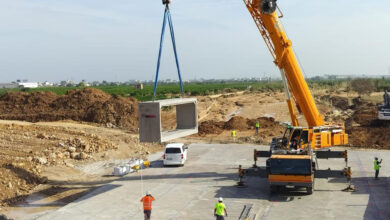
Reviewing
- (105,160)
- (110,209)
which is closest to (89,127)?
(105,160)

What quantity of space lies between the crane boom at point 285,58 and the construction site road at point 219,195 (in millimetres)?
3869

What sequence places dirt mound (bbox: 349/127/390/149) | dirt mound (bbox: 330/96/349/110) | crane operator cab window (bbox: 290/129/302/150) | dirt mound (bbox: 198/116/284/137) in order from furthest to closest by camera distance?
dirt mound (bbox: 330/96/349/110), dirt mound (bbox: 198/116/284/137), dirt mound (bbox: 349/127/390/149), crane operator cab window (bbox: 290/129/302/150)

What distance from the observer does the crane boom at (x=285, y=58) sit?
1825 cm

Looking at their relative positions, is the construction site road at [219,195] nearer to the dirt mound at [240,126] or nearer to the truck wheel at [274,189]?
the truck wheel at [274,189]

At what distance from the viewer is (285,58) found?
1848 cm

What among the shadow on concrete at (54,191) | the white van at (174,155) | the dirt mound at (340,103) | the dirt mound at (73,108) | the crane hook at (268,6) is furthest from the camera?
the dirt mound at (340,103)

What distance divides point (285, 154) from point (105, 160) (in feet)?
43.9

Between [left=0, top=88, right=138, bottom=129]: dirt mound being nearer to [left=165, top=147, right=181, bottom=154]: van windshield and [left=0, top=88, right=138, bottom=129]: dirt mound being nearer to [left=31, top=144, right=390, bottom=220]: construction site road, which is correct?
[left=165, top=147, right=181, bottom=154]: van windshield

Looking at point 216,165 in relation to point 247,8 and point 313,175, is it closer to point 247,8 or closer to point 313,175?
point 313,175

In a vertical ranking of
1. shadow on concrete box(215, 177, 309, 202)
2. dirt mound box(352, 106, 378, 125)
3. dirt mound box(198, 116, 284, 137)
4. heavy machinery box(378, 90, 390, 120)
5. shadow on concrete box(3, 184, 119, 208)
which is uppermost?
heavy machinery box(378, 90, 390, 120)

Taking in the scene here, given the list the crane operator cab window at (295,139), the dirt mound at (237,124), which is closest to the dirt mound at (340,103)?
the dirt mound at (237,124)

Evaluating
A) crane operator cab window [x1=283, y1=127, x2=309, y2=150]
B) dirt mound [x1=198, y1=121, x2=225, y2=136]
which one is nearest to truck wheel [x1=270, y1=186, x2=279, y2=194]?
crane operator cab window [x1=283, y1=127, x2=309, y2=150]

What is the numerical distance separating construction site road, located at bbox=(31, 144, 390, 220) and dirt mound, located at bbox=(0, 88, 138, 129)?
21.8 meters

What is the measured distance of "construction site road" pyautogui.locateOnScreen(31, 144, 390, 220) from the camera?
47.1 ft
